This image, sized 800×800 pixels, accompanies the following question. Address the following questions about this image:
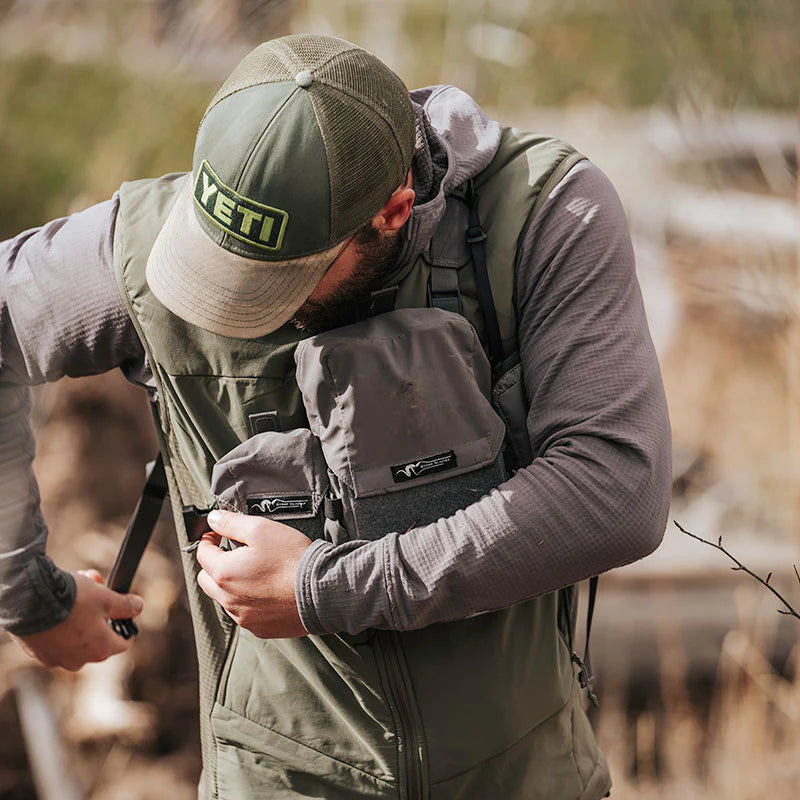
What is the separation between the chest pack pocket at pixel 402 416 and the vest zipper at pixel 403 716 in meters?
0.23

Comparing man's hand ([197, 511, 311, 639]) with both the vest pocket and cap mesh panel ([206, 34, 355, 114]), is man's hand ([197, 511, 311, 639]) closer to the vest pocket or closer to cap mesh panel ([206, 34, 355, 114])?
the vest pocket

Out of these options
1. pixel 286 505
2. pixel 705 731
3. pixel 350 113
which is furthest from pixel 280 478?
pixel 705 731

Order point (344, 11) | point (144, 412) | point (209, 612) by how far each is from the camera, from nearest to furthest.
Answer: point (209, 612) → point (144, 412) → point (344, 11)

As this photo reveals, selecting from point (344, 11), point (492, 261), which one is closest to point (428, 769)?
point (492, 261)

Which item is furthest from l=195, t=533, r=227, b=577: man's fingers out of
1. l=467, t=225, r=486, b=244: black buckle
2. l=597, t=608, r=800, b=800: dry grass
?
l=597, t=608, r=800, b=800: dry grass

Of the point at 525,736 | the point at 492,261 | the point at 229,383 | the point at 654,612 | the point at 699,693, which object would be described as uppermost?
the point at 492,261

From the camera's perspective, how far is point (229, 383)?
1613 mm

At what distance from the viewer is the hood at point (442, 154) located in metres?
1.53

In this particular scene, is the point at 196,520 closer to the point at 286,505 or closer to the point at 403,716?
the point at 286,505

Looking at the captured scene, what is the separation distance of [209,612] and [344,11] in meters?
5.17

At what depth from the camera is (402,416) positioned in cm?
152

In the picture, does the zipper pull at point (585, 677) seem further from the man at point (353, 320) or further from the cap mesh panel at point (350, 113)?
the cap mesh panel at point (350, 113)

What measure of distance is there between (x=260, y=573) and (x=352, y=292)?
18.2 inches

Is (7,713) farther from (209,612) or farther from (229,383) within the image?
(229,383)
